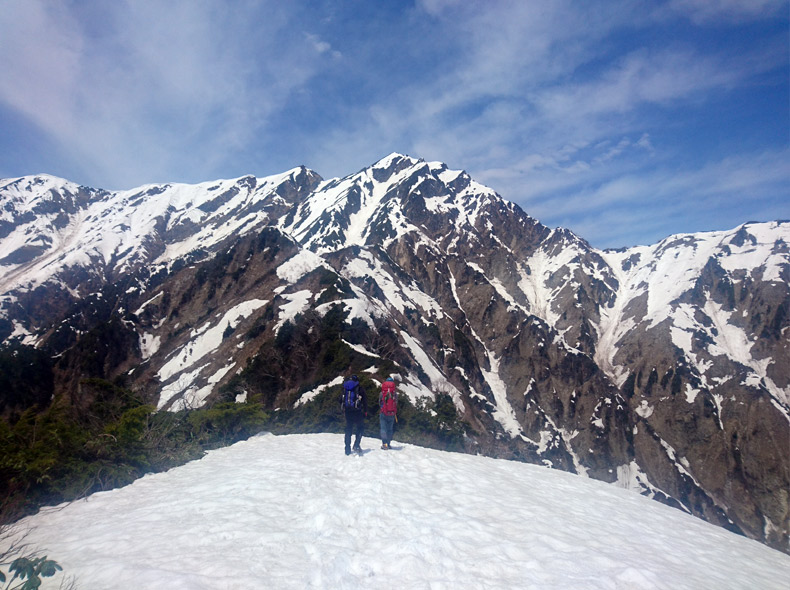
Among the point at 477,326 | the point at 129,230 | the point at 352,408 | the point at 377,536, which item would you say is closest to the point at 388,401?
the point at 352,408

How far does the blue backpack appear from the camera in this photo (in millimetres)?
10945

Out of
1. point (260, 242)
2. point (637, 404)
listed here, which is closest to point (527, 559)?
point (260, 242)

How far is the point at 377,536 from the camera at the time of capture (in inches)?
255

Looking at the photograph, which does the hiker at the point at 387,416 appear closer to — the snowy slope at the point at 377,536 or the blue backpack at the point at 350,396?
the blue backpack at the point at 350,396

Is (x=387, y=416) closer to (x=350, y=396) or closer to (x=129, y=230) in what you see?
(x=350, y=396)

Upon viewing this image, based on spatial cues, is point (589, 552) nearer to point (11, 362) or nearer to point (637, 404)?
point (11, 362)

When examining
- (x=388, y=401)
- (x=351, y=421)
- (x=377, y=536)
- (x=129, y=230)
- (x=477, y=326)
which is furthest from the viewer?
(x=129, y=230)

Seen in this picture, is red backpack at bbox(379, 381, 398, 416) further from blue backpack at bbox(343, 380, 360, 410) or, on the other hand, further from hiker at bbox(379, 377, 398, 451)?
blue backpack at bbox(343, 380, 360, 410)

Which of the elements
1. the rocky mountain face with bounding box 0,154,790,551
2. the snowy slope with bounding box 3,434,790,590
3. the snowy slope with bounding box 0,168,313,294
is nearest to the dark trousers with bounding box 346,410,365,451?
the snowy slope with bounding box 3,434,790,590

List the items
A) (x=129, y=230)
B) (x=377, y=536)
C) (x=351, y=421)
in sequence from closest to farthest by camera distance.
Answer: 1. (x=377, y=536)
2. (x=351, y=421)
3. (x=129, y=230)

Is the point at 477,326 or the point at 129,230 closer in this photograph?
the point at 477,326

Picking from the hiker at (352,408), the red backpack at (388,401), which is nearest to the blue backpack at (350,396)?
the hiker at (352,408)

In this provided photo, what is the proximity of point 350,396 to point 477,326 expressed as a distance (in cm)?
9443

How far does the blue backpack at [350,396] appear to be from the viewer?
1095 cm
